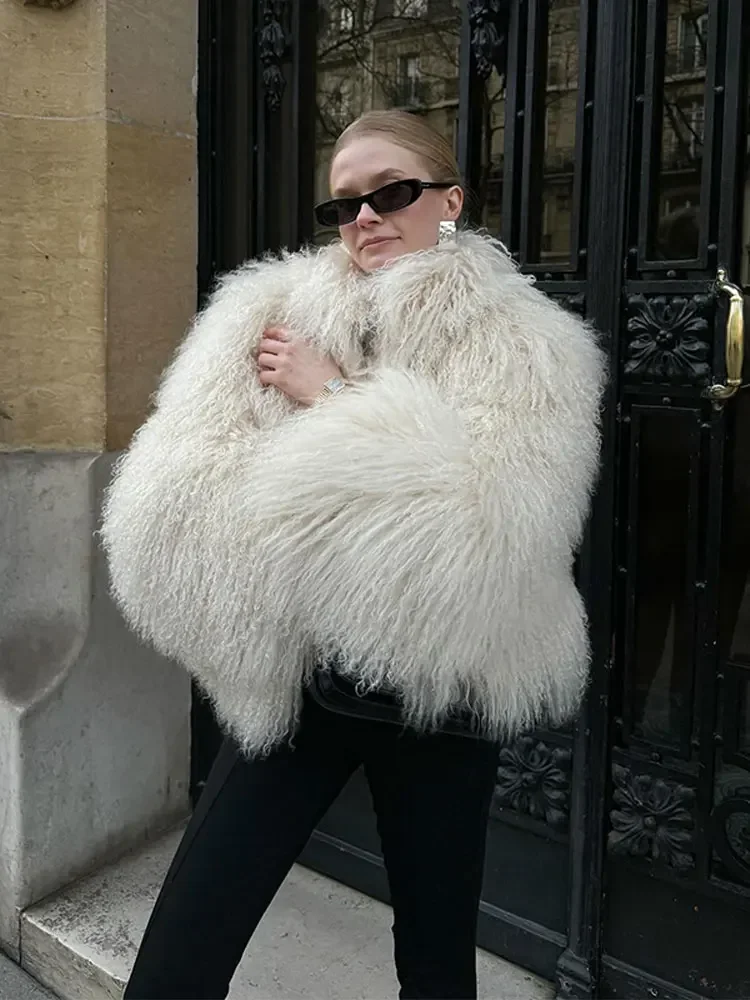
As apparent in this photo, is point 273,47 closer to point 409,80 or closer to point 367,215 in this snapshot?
point 409,80

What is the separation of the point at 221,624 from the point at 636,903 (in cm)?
142

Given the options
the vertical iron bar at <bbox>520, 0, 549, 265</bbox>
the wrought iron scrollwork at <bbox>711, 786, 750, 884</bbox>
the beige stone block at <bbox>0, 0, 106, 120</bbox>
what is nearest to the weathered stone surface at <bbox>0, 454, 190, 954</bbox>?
the beige stone block at <bbox>0, 0, 106, 120</bbox>

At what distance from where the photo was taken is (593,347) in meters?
1.69

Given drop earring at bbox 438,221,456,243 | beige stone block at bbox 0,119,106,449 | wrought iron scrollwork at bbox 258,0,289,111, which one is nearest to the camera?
drop earring at bbox 438,221,456,243

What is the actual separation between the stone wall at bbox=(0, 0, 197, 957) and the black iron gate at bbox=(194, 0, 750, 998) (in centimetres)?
73

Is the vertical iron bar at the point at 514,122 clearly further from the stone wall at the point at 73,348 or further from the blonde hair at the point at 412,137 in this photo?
the stone wall at the point at 73,348

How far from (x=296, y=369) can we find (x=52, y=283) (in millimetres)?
1419

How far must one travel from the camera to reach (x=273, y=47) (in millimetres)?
2893

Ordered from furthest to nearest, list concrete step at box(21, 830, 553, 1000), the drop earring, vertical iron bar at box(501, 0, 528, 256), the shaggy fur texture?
concrete step at box(21, 830, 553, 1000), vertical iron bar at box(501, 0, 528, 256), the drop earring, the shaggy fur texture

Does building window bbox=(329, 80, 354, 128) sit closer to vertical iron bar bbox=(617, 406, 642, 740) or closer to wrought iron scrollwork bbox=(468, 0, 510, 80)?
wrought iron scrollwork bbox=(468, 0, 510, 80)

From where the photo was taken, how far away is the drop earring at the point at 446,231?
1.76 meters

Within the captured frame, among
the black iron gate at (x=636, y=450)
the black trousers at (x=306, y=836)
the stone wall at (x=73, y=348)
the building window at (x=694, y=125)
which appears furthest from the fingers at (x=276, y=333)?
the stone wall at (x=73, y=348)

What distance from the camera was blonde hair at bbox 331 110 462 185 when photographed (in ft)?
5.70

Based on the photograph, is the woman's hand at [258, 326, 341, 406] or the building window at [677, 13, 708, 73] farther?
the building window at [677, 13, 708, 73]
